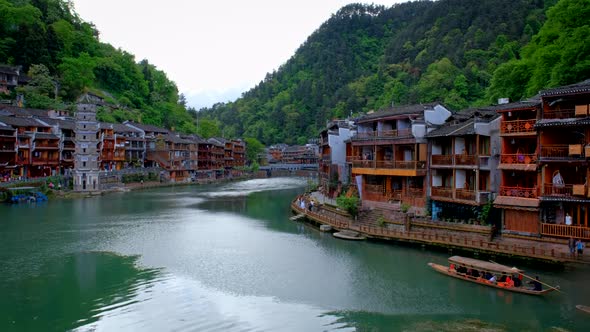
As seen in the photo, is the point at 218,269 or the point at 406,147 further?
the point at 406,147

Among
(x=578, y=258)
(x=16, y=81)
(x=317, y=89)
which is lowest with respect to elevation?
(x=578, y=258)

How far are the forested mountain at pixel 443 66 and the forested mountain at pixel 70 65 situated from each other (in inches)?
2022

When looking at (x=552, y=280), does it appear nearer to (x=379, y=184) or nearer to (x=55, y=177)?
(x=379, y=184)

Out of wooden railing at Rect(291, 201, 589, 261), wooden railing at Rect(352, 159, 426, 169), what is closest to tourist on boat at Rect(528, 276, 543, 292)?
wooden railing at Rect(291, 201, 589, 261)

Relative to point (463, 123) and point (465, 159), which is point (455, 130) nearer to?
point (463, 123)

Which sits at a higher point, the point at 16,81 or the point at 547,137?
the point at 16,81

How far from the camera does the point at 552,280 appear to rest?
2361 centimetres

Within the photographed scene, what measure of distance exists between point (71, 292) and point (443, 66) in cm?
9486

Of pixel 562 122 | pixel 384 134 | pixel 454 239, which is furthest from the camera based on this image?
pixel 384 134

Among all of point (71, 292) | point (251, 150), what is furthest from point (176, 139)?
point (71, 292)

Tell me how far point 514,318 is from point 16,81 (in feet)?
317

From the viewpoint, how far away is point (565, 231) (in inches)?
1038

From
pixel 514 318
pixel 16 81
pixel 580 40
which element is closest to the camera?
pixel 514 318

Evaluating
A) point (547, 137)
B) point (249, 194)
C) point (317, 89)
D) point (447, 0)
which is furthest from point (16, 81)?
point (447, 0)
